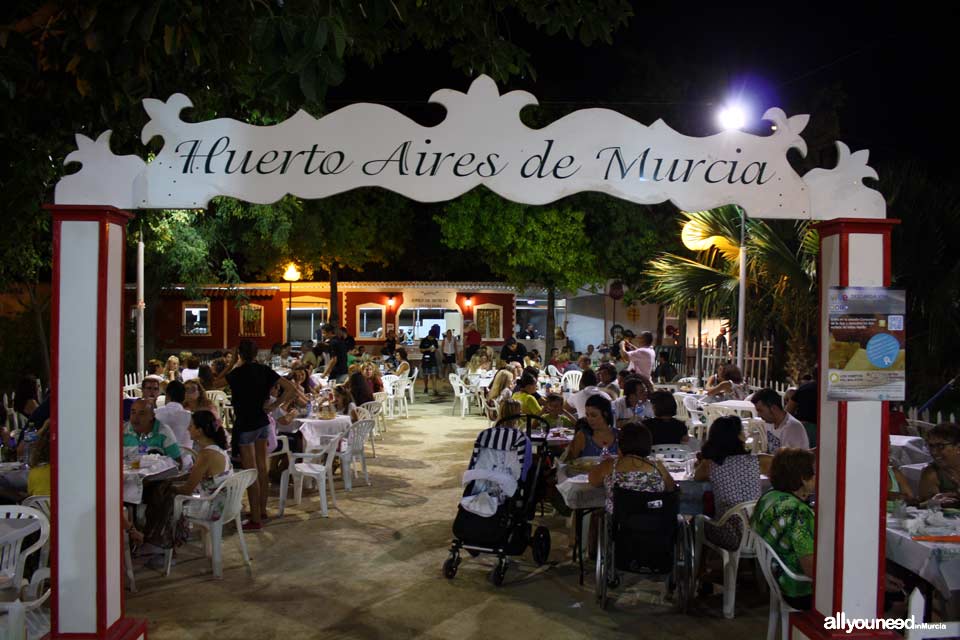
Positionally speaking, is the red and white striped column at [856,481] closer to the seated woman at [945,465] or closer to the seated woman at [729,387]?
the seated woman at [945,465]

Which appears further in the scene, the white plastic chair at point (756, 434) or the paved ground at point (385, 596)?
the white plastic chair at point (756, 434)

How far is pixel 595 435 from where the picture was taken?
249 inches

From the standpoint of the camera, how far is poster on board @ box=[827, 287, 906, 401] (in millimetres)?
3668

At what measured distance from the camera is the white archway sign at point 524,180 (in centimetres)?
370

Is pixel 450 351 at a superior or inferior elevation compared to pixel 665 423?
inferior

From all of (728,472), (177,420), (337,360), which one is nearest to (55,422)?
(177,420)

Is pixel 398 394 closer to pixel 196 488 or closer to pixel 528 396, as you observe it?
pixel 528 396

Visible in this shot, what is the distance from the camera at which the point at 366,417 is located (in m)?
9.41

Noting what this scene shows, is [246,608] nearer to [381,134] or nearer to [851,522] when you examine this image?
[381,134]

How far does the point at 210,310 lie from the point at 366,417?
68.0ft

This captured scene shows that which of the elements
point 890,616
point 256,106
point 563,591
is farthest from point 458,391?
point 890,616

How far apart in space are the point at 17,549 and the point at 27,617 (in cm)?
→ 48

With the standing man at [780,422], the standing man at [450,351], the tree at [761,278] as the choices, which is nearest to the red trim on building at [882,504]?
the standing man at [780,422]

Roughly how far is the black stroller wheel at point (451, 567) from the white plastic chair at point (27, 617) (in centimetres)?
256
